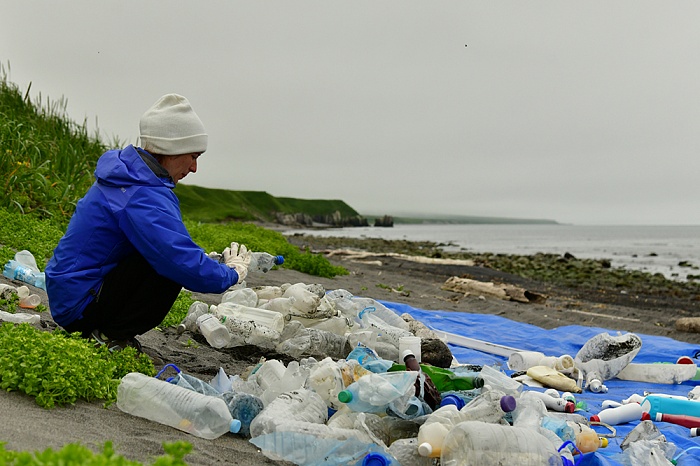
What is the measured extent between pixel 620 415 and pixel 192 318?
404 centimetres

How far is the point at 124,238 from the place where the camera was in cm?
444

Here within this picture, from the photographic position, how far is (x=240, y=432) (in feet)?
12.8

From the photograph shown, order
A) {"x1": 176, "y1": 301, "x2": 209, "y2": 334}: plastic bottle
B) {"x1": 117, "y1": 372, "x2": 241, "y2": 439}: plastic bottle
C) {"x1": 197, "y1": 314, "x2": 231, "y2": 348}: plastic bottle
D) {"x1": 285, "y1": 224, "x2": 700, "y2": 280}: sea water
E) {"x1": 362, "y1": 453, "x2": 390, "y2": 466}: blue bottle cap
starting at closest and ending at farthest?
{"x1": 362, "y1": 453, "x2": 390, "y2": 466}: blue bottle cap < {"x1": 117, "y1": 372, "x2": 241, "y2": 439}: plastic bottle < {"x1": 197, "y1": 314, "x2": 231, "y2": 348}: plastic bottle < {"x1": 176, "y1": 301, "x2": 209, "y2": 334}: plastic bottle < {"x1": 285, "y1": 224, "x2": 700, "y2": 280}: sea water

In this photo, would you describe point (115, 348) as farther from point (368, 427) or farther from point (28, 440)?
point (368, 427)

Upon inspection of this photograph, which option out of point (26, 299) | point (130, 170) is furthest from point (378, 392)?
point (26, 299)

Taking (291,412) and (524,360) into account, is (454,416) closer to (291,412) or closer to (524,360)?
(291,412)

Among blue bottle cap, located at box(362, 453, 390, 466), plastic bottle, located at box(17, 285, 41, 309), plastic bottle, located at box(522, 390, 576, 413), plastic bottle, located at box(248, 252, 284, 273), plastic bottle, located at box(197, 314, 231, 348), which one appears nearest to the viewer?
blue bottle cap, located at box(362, 453, 390, 466)

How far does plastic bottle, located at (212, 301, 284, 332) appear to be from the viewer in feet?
20.7

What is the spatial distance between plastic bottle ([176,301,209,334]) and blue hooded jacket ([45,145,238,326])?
1.94 metres

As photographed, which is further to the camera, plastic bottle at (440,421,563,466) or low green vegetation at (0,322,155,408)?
Answer: low green vegetation at (0,322,155,408)

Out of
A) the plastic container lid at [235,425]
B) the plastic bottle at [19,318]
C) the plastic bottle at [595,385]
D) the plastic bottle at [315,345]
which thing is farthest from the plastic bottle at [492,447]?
the plastic bottle at [19,318]

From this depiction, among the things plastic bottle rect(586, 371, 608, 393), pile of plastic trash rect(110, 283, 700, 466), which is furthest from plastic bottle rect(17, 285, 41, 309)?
plastic bottle rect(586, 371, 608, 393)

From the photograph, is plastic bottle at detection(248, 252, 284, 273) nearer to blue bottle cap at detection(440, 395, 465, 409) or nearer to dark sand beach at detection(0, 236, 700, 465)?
dark sand beach at detection(0, 236, 700, 465)

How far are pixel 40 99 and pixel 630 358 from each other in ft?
44.9
